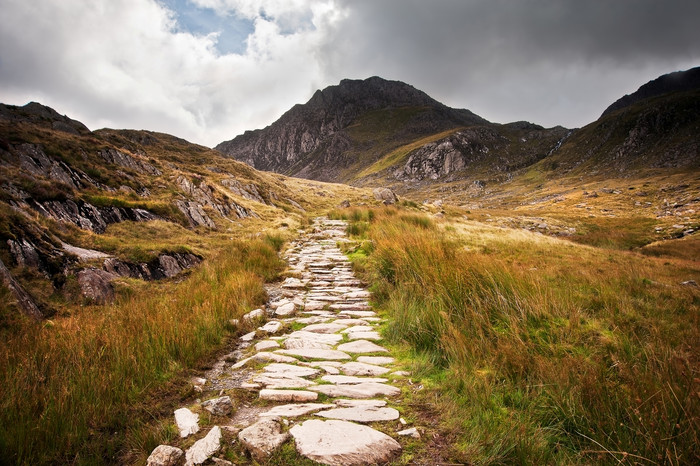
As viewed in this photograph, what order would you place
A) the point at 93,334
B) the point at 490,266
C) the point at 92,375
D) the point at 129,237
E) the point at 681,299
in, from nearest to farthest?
the point at 92,375 → the point at 93,334 → the point at 490,266 → the point at 681,299 → the point at 129,237

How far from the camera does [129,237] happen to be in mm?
11867

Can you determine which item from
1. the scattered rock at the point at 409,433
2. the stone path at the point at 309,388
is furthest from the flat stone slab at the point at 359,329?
the scattered rock at the point at 409,433

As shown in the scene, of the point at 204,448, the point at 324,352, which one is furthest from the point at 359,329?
the point at 204,448

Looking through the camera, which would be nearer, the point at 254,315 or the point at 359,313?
the point at 254,315

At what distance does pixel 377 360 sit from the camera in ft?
12.2

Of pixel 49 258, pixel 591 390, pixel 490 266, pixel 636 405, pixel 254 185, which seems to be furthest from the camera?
pixel 254 185

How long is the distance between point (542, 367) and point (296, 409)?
2023mm

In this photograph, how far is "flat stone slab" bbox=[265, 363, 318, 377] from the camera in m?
3.31

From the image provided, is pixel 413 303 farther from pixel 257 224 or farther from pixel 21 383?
pixel 257 224

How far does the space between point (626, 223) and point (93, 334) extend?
4636 cm

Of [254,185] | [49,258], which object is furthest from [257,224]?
[254,185]

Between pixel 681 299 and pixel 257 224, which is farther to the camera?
pixel 257 224

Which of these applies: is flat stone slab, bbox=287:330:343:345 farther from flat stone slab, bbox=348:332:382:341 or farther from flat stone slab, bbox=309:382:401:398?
flat stone slab, bbox=309:382:401:398

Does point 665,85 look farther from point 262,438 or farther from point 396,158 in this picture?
point 262,438
